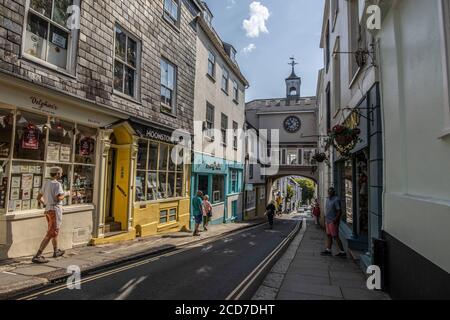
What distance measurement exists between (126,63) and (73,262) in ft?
20.4

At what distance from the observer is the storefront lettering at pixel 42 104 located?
252 inches

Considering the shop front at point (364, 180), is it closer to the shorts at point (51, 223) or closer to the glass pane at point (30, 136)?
the shorts at point (51, 223)

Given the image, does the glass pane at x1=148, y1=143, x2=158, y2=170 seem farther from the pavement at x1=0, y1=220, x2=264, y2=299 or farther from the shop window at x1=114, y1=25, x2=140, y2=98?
the pavement at x1=0, y1=220, x2=264, y2=299

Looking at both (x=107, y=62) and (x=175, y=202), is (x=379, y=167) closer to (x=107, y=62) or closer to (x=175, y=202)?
(x=107, y=62)

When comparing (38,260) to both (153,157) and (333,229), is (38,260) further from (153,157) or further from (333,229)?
(333,229)

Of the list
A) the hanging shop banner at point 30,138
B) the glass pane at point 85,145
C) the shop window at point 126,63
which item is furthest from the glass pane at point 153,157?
the hanging shop banner at point 30,138

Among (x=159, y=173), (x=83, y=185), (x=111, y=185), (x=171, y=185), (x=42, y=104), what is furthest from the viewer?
(x=171, y=185)

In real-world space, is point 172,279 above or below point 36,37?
below

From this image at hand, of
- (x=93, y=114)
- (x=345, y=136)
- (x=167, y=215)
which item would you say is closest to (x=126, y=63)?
(x=93, y=114)

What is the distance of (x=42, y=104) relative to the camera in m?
6.61

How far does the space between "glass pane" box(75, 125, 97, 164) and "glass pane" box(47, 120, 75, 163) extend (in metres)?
0.25

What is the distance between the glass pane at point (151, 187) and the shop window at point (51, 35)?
4560 millimetres

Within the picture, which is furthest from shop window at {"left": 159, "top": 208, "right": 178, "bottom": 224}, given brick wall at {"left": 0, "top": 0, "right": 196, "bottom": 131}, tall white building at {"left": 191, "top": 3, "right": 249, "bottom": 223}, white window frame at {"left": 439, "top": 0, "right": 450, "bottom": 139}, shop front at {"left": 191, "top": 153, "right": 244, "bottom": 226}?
white window frame at {"left": 439, "top": 0, "right": 450, "bottom": 139}

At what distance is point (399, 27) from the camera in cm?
463
